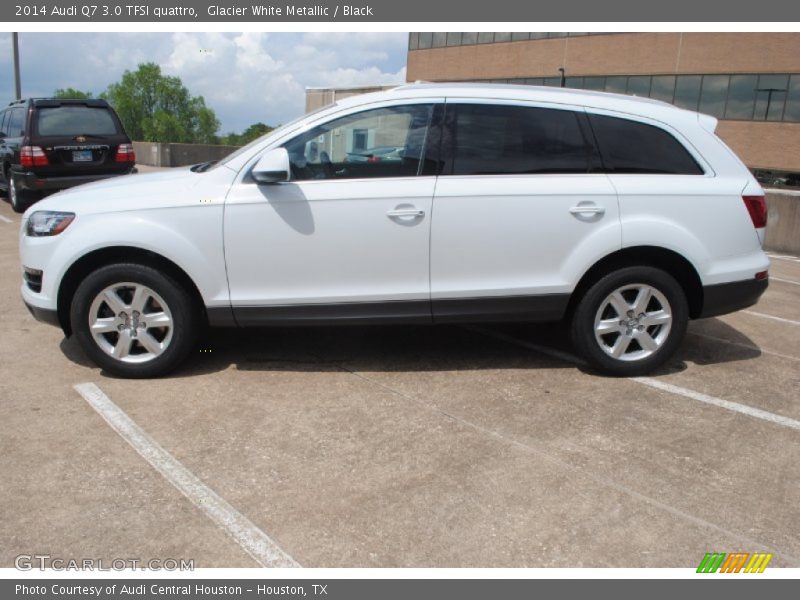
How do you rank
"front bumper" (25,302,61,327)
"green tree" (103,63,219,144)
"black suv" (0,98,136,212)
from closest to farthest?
"front bumper" (25,302,61,327)
"black suv" (0,98,136,212)
"green tree" (103,63,219,144)

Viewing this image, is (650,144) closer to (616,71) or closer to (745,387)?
(745,387)

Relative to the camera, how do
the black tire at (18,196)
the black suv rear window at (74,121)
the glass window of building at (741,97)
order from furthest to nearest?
the glass window of building at (741,97)
the black tire at (18,196)
the black suv rear window at (74,121)

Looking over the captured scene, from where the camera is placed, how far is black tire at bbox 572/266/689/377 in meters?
4.64

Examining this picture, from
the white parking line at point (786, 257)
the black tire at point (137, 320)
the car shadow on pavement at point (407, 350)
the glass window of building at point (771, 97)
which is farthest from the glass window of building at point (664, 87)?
the black tire at point (137, 320)

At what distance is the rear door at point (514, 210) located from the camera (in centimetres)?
445

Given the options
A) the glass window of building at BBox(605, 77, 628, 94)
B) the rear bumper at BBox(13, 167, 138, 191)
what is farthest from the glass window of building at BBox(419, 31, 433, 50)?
the rear bumper at BBox(13, 167, 138, 191)

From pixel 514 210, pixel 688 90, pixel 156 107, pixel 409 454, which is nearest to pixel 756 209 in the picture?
pixel 514 210

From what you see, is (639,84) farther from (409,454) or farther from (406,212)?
(409,454)

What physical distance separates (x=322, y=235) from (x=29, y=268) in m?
1.94

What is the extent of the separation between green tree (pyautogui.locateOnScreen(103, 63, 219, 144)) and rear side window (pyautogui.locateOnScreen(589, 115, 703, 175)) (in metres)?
117

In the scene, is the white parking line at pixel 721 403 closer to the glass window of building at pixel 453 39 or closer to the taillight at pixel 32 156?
the taillight at pixel 32 156

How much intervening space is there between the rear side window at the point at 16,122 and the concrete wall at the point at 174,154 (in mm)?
13066

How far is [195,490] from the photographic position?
3244mm

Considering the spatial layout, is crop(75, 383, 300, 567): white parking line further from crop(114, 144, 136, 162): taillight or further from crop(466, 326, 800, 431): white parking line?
crop(114, 144, 136, 162): taillight
